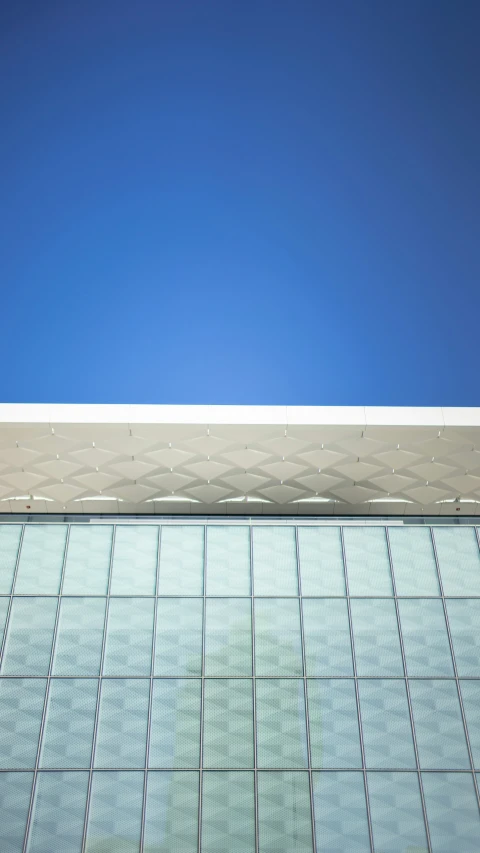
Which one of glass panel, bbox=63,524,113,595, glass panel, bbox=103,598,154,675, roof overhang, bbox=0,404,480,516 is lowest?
glass panel, bbox=103,598,154,675

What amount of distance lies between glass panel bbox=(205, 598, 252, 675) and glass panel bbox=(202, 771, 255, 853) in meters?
2.35

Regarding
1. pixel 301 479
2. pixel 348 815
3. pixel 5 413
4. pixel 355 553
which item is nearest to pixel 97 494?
pixel 5 413

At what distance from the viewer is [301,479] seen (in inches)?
848

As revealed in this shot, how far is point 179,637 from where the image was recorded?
18.4 metres

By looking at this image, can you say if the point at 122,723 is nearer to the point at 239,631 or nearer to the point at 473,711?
the point at 239,631

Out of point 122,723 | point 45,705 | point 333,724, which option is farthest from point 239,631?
point 45,705

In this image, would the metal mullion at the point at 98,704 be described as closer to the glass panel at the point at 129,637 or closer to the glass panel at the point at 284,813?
the glass panel at the point at 129,637

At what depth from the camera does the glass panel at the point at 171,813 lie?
51.5 ft

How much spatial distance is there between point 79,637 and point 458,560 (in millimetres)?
10037

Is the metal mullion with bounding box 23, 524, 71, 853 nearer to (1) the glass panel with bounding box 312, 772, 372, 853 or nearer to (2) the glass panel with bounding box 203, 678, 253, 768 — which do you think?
(2) the glass panel with bounding box 203, 678, 253, 768

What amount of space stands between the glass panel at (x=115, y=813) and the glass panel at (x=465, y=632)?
811 centimetres

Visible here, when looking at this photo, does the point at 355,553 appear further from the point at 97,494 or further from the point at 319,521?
the point at 97,494

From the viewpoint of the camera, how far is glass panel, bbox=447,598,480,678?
1820 cm

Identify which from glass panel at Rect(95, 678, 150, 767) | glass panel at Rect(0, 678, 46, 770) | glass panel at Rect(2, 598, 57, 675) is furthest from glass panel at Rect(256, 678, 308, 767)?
glass panel at Rect(2, 598, 57, 675)
